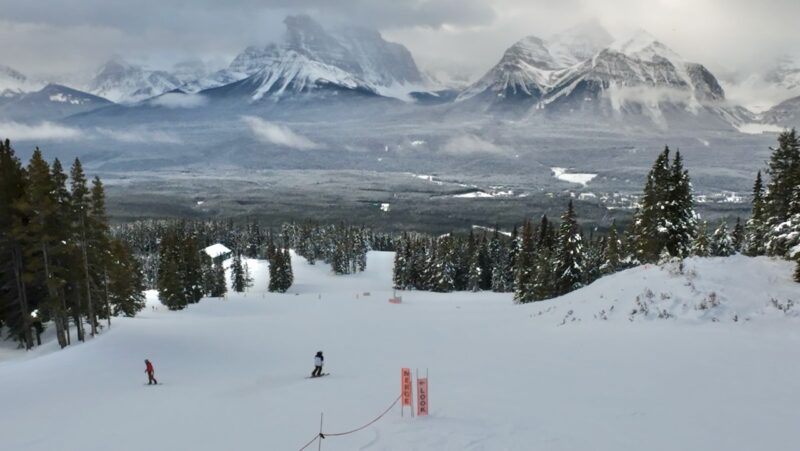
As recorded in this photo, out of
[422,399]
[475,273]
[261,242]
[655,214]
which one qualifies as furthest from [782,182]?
[261,242]

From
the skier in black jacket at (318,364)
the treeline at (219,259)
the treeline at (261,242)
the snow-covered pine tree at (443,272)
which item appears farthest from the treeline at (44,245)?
the treeline at (261,242)

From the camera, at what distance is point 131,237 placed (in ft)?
594

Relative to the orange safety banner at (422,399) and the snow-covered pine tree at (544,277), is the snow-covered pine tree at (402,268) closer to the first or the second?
the snow-covered pine tree at (544,277)

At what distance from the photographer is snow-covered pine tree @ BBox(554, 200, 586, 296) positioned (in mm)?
55281

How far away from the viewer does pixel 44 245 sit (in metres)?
33.0

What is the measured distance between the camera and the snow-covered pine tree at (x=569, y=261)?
55.3 meters

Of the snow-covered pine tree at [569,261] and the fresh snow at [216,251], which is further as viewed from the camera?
the fresh snow at [216,251]

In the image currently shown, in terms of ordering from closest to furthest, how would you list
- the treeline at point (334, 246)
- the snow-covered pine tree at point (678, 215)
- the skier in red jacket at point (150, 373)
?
1. the skier in red jacket at point (150, 373)
2. the snow-covered pine tree at point (678, 215)
3. the treeline at point (334, 246)

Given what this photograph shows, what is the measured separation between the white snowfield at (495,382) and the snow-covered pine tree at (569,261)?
827 inches

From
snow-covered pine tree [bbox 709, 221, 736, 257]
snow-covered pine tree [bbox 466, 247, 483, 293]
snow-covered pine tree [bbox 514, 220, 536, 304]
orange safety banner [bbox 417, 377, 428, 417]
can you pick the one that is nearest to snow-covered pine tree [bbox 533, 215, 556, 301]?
snow-covered pine tree [bbox 514, 220, 536, 304]

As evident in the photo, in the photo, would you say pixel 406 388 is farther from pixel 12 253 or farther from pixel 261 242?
pixel 261 242

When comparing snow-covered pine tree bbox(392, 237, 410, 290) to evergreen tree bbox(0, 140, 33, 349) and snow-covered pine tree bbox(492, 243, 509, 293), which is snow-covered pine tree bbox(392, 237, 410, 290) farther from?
evergreen tree bbox(0, 140, 33, 349)

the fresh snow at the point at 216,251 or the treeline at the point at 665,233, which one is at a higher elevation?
the treeline at the point at 665,233

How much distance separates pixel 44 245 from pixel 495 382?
1150 inches
